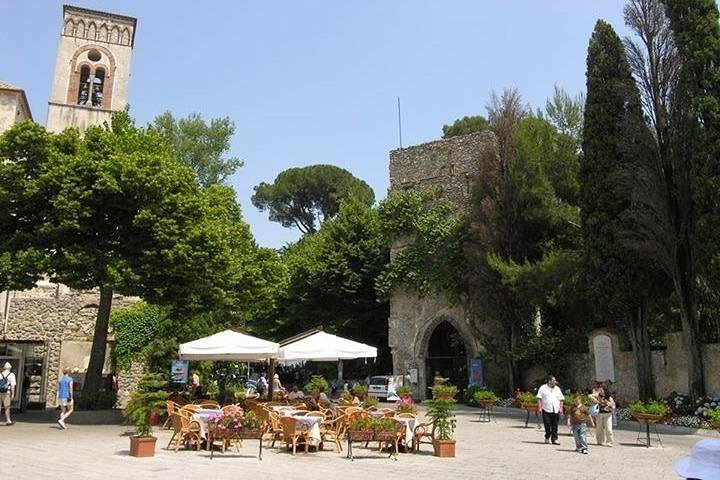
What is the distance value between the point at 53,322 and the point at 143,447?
15.9 metres

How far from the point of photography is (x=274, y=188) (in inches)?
1874

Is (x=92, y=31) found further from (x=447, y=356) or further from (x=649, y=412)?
(x=649, y=412)

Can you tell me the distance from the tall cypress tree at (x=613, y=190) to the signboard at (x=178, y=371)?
44.2 feet

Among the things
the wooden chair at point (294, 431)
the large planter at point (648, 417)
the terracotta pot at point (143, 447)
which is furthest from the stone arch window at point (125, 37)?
the large planter at point (648, 417)

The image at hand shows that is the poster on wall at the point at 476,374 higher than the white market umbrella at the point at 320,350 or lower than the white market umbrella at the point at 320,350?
lower

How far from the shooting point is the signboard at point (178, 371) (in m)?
19.7

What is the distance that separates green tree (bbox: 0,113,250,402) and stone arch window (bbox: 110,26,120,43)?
2554 cm

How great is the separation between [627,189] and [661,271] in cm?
266

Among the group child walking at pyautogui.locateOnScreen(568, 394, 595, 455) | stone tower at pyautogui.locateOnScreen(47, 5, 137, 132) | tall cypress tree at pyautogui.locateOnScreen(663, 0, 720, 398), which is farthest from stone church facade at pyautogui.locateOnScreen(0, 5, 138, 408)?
tall cypress tree at pyautogui.locateOnScreen(663, 0, 720, 398)

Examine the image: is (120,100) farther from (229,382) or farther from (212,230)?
(212,230)

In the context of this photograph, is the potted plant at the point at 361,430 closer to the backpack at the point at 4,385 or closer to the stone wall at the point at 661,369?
the backpack at the point at 4,385

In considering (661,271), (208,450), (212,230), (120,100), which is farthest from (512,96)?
(120,100)

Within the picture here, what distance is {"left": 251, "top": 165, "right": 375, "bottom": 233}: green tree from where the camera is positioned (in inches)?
1832

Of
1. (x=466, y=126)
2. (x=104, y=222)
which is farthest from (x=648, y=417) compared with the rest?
(x=466, y=126)
